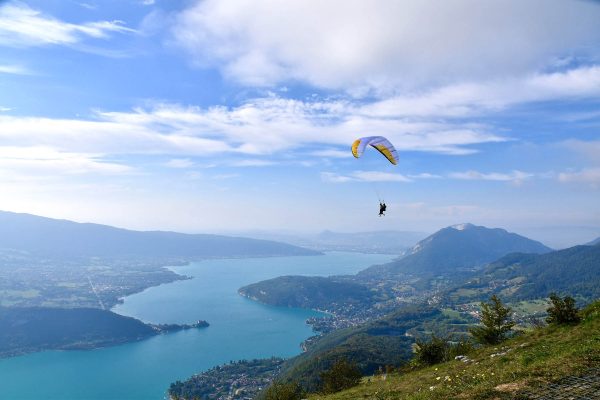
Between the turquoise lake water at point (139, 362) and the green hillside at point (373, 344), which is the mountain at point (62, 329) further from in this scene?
the green hillside at point (373, 344)

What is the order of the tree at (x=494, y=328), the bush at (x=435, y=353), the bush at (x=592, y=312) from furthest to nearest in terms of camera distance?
the tree at (x=494, y=328) → the bush at (x=435, y=353) → the bush at (x=592, y=312)

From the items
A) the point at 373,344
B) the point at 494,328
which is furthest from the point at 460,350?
the point at 373,344

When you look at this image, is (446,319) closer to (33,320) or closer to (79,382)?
(79,382)

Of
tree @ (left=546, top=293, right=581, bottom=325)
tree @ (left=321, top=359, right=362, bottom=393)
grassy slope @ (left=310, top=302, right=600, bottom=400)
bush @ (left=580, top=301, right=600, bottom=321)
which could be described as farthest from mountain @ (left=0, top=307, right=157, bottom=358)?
bush @ (left=580, top=301, right=600, bottom=321)

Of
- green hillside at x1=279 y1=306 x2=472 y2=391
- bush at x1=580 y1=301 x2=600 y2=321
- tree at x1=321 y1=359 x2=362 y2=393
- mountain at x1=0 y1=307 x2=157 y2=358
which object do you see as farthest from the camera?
mountain at x1=0 y1=307 x2=157 y2=358

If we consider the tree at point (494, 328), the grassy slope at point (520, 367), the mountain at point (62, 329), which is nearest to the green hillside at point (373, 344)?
the tree at point (494, 328)

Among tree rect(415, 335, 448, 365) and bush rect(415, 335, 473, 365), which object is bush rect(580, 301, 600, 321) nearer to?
bush rect(415, 335, 473, 365)
